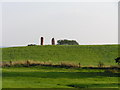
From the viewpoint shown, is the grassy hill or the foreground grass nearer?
the foreground grass

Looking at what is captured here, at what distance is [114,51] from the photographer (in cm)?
7019

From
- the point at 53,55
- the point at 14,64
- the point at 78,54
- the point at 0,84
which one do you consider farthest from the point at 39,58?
the point at 0,84

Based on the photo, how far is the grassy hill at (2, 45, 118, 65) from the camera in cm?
6192

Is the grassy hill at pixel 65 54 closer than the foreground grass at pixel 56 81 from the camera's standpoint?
No

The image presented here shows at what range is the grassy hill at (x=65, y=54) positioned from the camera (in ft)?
203

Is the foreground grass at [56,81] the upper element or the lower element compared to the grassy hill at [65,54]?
lower

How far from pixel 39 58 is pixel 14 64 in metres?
17.2

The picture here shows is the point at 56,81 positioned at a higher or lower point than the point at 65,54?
lower

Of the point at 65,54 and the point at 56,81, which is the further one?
the point at 65,54

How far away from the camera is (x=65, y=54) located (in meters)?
67.9

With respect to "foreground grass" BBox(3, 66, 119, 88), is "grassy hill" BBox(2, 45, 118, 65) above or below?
above

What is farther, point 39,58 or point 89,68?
point 39,58

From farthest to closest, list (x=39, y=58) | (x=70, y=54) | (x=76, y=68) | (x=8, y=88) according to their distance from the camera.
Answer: (x=70, y=54)
(x=39, y=58)
(x=76, y=68)
(x=8, y=88)

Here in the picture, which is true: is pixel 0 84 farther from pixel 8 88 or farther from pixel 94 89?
pixel 94 89
